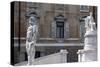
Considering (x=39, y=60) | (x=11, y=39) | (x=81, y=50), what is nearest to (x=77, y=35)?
(x=81, y=50)

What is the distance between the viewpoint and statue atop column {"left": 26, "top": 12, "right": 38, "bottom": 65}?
3284 mm

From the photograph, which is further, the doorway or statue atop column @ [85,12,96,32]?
statue atop column @ [85,12,96,32]

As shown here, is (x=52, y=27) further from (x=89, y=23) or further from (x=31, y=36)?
(x=89, y=23)

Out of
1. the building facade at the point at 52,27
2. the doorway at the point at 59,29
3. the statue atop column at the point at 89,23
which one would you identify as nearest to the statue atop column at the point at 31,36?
the building facade at the point at 52,27

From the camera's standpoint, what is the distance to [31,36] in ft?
10.9

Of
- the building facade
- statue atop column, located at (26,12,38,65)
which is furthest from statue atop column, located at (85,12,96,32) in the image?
statue atop column, located at (26,12,38,65)

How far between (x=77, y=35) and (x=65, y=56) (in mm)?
374

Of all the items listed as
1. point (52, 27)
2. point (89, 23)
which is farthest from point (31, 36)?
point (89, 23)

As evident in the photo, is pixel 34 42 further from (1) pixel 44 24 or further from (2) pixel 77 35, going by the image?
(2) pixel 77 35

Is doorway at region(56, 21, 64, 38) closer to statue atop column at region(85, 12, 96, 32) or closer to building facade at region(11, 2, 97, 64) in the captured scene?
building facade at region(11, 2, 97, 64)

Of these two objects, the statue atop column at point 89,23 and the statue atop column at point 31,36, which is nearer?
the statue atop column at point 31,36

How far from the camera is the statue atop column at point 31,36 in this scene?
3284 mm

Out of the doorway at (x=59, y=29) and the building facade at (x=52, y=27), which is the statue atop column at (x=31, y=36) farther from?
the doorway at (x=59, y=29)

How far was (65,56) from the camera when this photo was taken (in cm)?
345
